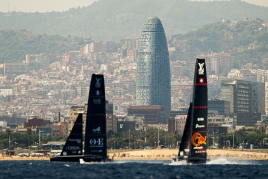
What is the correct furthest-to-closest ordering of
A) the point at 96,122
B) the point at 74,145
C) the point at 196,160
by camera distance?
the point at 74,145, the point at 96,122, the point at 196,160

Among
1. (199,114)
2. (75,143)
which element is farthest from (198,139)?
(75,143)

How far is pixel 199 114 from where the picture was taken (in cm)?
10738

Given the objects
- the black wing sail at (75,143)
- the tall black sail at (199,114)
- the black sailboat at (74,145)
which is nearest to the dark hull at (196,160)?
the tall black sail at (199,114)

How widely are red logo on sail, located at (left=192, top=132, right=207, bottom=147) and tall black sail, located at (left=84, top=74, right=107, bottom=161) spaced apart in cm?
1116

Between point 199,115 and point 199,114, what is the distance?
153mm

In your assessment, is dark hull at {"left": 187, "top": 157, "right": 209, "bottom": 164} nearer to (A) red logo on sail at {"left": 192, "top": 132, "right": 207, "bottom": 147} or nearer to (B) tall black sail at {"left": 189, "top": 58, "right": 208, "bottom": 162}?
(B) tall black sail at {"left": 189, "top": 58, "right": 208, "bottom": 162}

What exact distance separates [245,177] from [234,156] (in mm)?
100135

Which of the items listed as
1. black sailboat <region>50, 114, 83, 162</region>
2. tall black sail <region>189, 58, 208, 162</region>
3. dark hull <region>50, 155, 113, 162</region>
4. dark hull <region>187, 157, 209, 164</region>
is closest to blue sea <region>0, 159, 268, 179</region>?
dark hull <region>187, 157, 209, 164</region>

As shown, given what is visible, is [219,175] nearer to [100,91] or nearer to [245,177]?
[245,177]

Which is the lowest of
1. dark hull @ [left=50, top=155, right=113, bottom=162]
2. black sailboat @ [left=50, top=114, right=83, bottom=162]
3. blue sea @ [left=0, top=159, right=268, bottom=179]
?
blue sea @ [left=0, top=159, right=268, bottom=179]

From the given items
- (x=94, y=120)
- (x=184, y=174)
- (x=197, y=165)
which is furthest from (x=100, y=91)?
(x=184, y=174)

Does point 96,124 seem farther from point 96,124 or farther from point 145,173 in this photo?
point 145,173

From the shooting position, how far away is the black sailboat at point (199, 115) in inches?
4198

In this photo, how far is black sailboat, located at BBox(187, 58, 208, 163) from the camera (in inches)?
4198
